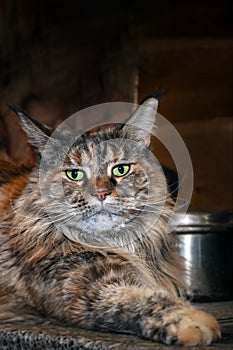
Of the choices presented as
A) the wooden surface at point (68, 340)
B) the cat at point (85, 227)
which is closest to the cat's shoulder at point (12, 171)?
the cat at point (85, 227)

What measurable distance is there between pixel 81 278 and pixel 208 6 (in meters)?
1.01

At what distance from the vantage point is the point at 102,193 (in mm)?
1124

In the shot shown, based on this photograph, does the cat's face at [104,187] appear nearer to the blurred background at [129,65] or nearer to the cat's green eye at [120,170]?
the cat's green eye at [120,170]

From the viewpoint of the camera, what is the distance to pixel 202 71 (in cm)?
185

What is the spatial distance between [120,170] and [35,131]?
0.55 ft

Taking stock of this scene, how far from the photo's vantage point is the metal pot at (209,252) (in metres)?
1.46

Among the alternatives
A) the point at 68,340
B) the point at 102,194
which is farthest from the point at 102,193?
the point at 68,340

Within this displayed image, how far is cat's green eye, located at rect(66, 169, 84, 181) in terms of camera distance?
116cm

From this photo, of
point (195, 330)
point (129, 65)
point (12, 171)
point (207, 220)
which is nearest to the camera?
point (195, 330)

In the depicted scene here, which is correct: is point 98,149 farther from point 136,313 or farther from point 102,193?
point 136,313

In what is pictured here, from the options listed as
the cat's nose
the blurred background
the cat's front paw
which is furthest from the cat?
the blurred background

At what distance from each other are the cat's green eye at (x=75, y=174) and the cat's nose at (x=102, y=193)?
5 centimetres

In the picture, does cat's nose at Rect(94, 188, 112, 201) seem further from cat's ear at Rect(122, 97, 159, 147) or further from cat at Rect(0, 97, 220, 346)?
cat's ear at Rect(122, 97, 159, 147)

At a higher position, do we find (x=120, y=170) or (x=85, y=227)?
(x=120, y=170)
